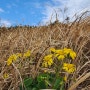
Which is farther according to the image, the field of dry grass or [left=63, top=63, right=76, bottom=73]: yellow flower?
the field of dry grass

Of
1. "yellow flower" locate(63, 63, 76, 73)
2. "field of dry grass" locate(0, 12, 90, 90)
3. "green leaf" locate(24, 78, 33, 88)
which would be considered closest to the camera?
"yellow flower" locate(63, 63, 76, 73)

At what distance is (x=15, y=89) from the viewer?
366cm

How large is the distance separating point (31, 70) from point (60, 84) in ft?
2.31

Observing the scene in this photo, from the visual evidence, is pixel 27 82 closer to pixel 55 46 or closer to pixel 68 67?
pixel 68 67

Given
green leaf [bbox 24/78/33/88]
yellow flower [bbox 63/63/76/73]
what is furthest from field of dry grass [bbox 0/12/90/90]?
yellow flower [bbox 63/63/76/73]

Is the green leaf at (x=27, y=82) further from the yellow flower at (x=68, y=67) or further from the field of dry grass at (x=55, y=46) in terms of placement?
the yellow flower at (x=68, y=67)

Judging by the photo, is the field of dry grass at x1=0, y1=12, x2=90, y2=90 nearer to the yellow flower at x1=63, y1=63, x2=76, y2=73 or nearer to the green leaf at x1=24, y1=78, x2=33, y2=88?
the green leaf at x1=24, y1=78, x2=33, y2=88

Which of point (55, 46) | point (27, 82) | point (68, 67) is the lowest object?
point (27, 82)

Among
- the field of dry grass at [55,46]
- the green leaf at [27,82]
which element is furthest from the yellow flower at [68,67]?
the green leaf at [27,82]

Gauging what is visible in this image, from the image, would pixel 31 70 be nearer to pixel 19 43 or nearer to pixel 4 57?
pixel 4 57

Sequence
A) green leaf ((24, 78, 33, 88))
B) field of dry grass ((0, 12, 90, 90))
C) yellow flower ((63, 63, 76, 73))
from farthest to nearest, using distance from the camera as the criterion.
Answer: field of dry grass ((0, 12, 90, 90)) → green leaf ((24, 78, 33, 88)) → yellow flower ((63, 63, 76, 73))

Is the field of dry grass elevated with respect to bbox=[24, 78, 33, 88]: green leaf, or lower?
elevated

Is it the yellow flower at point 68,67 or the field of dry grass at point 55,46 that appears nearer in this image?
the yellow flower at point 68,67

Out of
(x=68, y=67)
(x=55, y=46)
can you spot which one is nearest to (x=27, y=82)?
(x=68, y=67)
